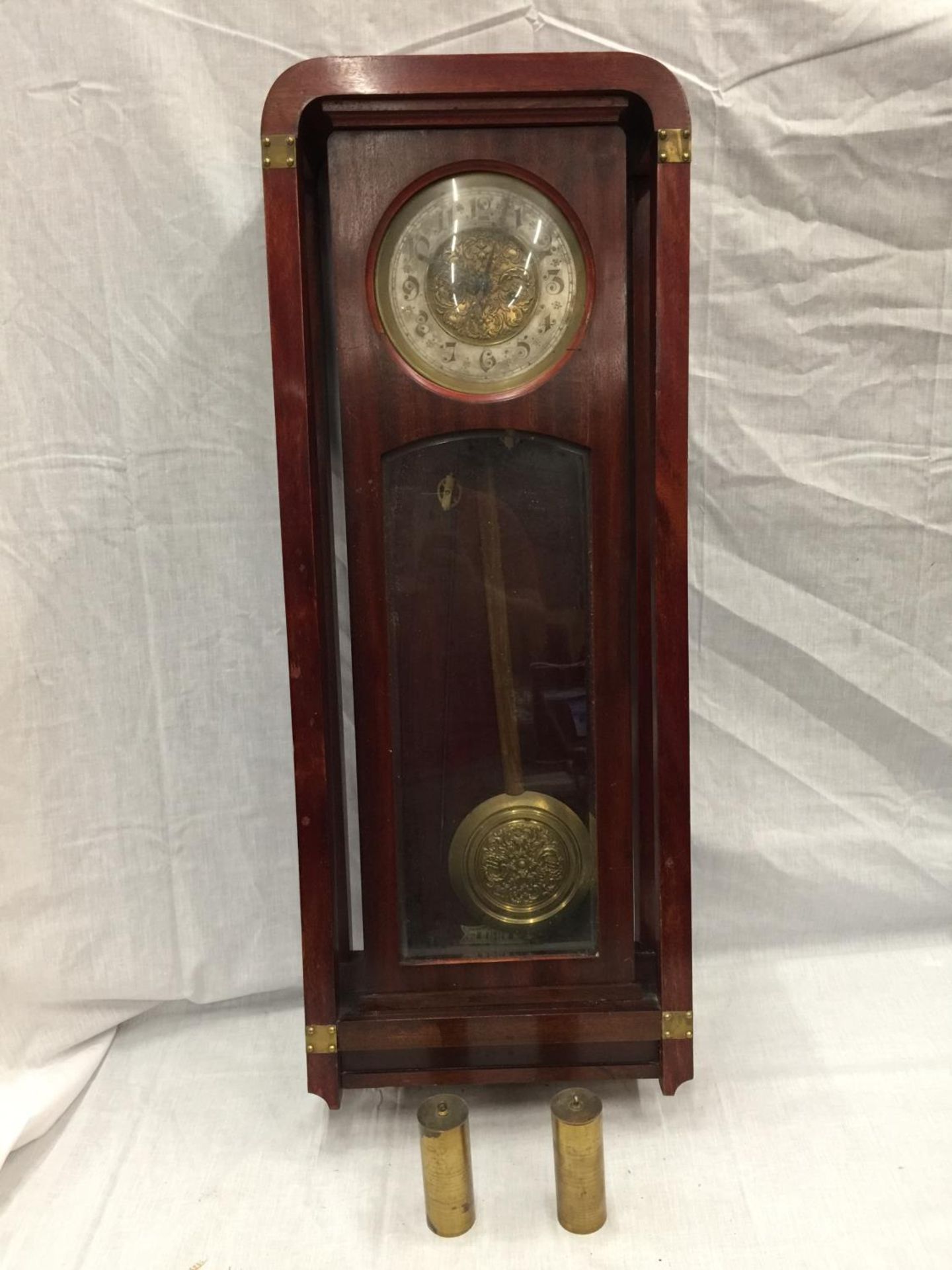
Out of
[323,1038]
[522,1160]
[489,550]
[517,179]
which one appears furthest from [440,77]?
[522,1160]

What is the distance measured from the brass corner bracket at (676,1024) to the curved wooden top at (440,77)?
2.58 ft

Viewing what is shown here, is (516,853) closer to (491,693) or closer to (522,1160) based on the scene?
(491,693)

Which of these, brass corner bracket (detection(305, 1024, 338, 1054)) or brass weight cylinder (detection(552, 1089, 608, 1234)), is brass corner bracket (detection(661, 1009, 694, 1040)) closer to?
brass weight cylinder (detection(552, 1089, 608, 1234))

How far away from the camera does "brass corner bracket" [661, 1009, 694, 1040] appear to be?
100 centimetres

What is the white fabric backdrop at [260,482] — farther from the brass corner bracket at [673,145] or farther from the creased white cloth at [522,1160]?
the brass corner bracket at [673,145]

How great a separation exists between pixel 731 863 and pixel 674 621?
0.46 metres

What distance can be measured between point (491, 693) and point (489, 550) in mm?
133

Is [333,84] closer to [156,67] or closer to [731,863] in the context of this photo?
[156,67]

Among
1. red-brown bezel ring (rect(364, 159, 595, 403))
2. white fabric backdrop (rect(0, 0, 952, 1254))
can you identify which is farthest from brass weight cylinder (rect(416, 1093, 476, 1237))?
red-brown bezel ring (rect(364, 159, 595, 403))

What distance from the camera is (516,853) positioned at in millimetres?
1044

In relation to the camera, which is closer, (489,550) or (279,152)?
(279,152)

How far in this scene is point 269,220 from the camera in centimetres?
90

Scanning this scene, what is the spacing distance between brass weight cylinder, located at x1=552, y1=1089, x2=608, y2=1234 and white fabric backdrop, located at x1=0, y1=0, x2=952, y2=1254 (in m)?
0.43

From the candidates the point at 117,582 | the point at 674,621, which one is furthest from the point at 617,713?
the point at 117,582
